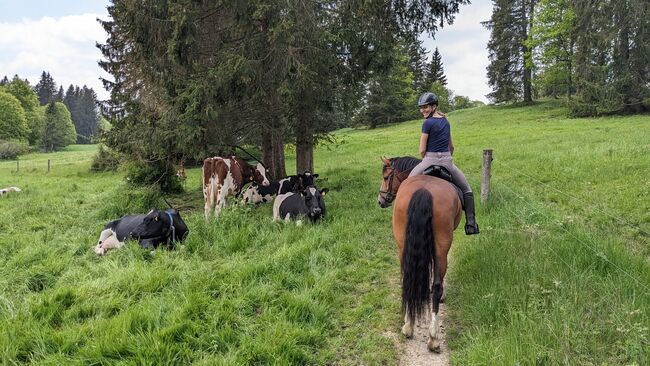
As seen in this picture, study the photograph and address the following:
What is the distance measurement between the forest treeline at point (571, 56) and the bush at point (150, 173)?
12280mm

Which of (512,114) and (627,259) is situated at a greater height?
(512,114)

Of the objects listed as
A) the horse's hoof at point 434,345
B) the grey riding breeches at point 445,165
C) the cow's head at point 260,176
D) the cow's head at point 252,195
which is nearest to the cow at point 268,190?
the cow's head at point 252,195

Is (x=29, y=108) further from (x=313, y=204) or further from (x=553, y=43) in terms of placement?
(x=553, y=43)

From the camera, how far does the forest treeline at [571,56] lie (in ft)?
75.7

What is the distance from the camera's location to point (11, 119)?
51.8m

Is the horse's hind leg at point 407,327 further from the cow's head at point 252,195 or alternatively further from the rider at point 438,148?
the cow's head at point 252,195

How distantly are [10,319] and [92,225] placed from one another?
5.16 m

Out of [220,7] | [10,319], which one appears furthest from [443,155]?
[220,7]

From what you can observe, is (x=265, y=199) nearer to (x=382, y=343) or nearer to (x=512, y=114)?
(x=382, y=343)

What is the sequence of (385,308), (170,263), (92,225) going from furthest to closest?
(92,225) → (170,263) → (385,308)

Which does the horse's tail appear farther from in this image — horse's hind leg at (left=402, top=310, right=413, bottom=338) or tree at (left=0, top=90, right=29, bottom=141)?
tree at (left=0, top=90, right=29, bottom=141)

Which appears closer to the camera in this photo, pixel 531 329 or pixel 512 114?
pixel 531 329

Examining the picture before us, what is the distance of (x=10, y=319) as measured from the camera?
3.92m

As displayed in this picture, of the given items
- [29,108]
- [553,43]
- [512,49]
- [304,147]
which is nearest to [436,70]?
[512,49]
